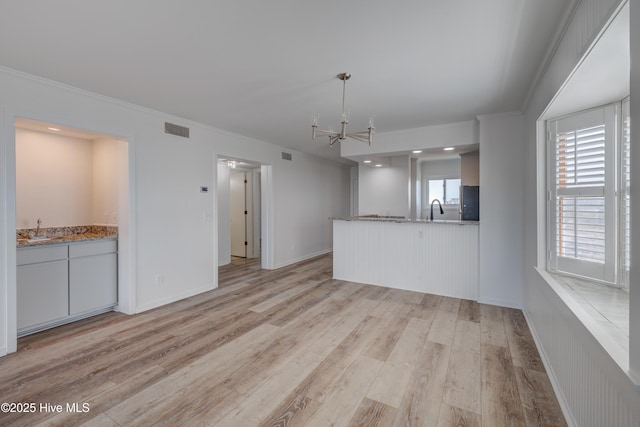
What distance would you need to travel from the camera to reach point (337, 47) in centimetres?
231

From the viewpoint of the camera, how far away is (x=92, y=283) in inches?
140

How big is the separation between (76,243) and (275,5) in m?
3.37

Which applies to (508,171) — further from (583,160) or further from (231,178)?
(231,178)

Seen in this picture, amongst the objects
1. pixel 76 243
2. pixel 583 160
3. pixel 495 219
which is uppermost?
pixel 583 160

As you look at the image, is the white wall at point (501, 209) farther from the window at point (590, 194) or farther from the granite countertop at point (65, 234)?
the granite countertop at point (65, 234)

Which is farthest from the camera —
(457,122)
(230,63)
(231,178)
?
(231,178)

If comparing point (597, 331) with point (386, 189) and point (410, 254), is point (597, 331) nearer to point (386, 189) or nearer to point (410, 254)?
point (410, 254)

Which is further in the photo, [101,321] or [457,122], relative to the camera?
[457,122]

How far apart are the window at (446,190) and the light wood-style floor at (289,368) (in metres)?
5.52

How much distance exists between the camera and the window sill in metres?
1.29

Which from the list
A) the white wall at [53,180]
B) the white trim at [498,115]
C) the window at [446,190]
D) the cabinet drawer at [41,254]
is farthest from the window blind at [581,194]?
the window at [446,190]

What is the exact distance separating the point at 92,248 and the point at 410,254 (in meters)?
4.26

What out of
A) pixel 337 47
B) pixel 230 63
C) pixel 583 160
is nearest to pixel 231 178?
pixel 230 63

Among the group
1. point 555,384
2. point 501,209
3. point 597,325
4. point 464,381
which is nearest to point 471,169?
point 501,209
